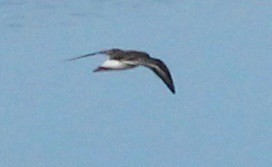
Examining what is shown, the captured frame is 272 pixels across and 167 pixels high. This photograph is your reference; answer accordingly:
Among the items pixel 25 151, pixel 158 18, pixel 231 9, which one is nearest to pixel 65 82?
pixel 25 151

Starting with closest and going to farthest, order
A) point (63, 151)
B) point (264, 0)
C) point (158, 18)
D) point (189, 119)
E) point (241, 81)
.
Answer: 1. point (63, 151)
2. point (189, 119)
3. point (241, 81)
4. point (158, 18)
5. point (264, 0)

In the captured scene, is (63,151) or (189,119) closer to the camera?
(63,151)

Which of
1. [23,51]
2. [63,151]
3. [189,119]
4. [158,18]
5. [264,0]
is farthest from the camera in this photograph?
[264,0]

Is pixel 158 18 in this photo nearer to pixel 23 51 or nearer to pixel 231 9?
pixel 231 9

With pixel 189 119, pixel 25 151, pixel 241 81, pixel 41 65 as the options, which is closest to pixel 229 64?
pixel 241 81

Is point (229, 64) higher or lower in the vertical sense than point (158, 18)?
lower

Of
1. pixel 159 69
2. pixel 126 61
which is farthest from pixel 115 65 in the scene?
pixel 159 69

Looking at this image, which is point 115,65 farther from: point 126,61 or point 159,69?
point 159,69

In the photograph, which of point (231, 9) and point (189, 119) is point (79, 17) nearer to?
point (231, 9)

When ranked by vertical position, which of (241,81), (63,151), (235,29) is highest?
(235,29)
